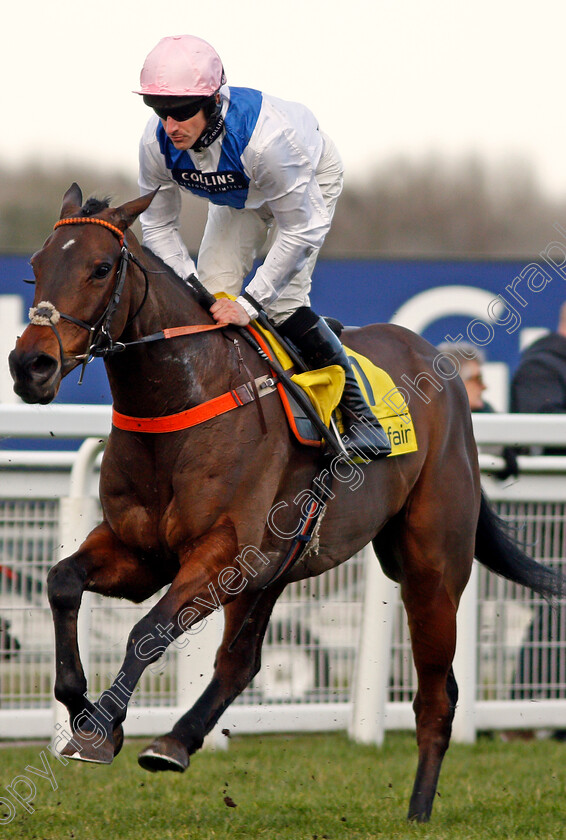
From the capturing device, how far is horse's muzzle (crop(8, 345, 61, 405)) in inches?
119

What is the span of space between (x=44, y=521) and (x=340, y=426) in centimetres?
193

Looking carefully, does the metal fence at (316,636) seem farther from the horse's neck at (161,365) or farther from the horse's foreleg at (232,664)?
the horse's neck at (161,365)

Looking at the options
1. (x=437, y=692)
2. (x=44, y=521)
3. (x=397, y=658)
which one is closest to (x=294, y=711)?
(x=397, y=658)

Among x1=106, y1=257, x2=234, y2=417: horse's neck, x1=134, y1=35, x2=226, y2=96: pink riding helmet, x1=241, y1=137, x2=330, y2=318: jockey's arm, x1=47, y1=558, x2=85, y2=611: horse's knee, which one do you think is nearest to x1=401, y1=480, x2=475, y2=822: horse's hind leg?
x1=241, y1=137, x2=330, y2=318: jockey's arm

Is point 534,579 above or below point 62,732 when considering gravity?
above

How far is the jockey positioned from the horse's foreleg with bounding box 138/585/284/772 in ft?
2.57

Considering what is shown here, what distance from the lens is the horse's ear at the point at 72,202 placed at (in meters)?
3.45

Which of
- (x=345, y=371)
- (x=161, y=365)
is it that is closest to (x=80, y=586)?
(x=161, y=365)

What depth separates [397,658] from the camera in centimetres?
590

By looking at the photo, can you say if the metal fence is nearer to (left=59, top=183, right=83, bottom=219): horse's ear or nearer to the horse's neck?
the horse's neck

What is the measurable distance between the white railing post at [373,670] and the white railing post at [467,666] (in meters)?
0.37

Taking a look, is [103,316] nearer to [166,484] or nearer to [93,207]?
[93,207]

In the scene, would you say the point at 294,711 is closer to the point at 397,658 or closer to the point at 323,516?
the point at 397,658

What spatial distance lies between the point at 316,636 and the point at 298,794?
1128 millimetres
